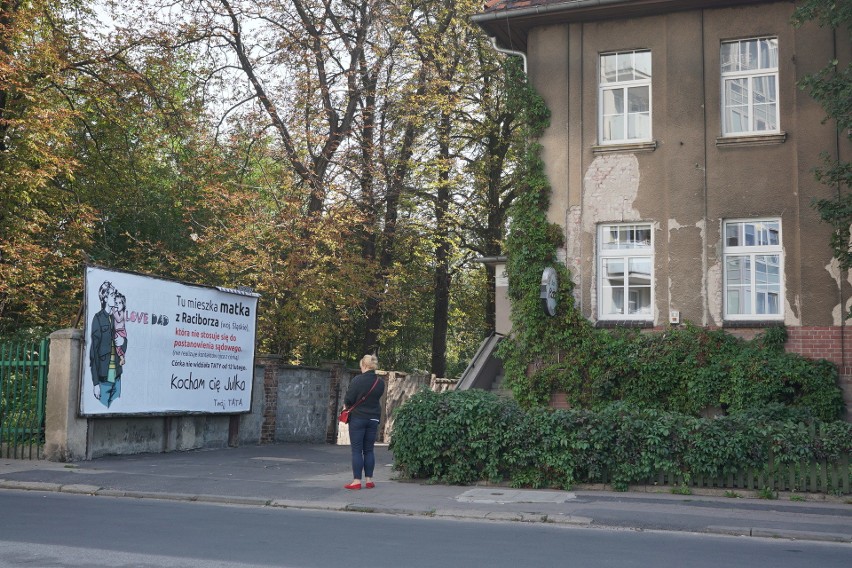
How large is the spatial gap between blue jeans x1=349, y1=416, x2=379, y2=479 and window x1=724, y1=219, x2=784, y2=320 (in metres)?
7.49

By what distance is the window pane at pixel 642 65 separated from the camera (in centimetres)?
1836

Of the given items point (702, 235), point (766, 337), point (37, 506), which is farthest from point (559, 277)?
point (37, 506)

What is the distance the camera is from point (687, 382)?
17016 millimetres

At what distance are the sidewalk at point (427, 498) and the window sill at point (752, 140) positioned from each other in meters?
7.10

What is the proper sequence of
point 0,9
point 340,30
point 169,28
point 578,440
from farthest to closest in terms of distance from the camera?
point 340,30
point 169,28
point 0,9
point 578,440

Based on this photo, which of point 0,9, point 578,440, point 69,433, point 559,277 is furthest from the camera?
point 0,9

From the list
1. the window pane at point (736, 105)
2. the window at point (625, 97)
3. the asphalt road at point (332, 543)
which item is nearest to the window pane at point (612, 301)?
the window at point (625, 97)

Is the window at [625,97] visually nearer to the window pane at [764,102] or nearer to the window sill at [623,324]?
the window pane at [764,102]

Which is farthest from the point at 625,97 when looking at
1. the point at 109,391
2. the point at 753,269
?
the point at 109,391

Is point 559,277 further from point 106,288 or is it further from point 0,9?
point 0,9

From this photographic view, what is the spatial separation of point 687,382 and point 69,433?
10639 millimetres

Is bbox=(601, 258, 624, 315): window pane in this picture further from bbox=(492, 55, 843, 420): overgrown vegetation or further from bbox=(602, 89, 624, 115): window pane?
bbox=(602, 89, 624, 115): window pane

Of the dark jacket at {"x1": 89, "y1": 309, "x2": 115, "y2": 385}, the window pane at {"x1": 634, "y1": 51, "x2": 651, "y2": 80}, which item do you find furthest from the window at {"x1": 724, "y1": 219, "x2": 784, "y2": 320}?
the dark jacket at {"x1": 89, "y1": 309, "x2": 115, "y2": 385}

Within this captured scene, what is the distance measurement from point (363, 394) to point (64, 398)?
5639 mm
